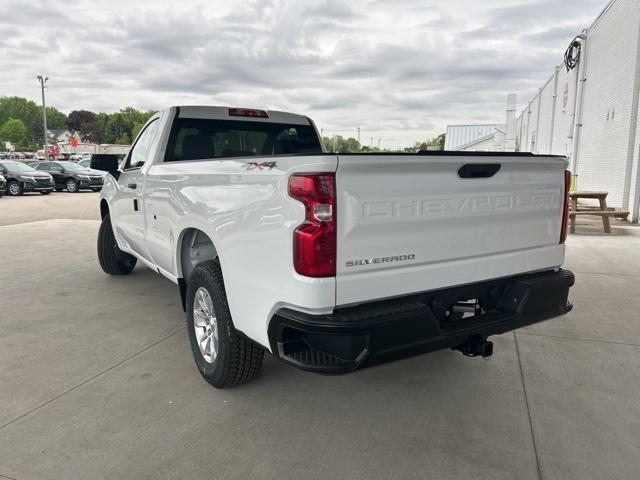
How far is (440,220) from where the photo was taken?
2689 mm

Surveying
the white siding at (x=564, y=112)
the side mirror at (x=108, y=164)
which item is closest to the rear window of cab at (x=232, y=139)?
the side mirror at (x=108, y=164)

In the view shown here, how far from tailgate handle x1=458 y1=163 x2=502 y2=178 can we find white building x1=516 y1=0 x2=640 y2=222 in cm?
1107

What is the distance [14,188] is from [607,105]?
75.2 ft

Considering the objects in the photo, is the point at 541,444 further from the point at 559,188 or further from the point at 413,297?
the point at 559,188

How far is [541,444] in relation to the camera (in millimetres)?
2773

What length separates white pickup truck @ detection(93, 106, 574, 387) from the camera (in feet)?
7.77

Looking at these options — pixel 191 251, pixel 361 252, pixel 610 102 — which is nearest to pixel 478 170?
pixel 361 252

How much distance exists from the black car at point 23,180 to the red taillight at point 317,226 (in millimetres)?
22897

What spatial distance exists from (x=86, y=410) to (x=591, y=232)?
34.0ft

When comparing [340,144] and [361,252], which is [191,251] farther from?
[340,144]

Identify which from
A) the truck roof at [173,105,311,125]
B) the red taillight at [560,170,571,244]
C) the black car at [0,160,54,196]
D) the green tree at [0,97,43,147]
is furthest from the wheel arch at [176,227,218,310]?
the green tree at [0,97,43,147]

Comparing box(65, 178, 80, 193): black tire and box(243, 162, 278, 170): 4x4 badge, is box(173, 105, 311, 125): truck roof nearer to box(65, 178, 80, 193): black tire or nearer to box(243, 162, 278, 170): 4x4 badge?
box(243, 162, 278, 170): 4x4 badge

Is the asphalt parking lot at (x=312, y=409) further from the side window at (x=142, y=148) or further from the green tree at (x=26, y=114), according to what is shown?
the green tree at (x=26, y=114)

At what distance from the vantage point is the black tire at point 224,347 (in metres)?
3.11
